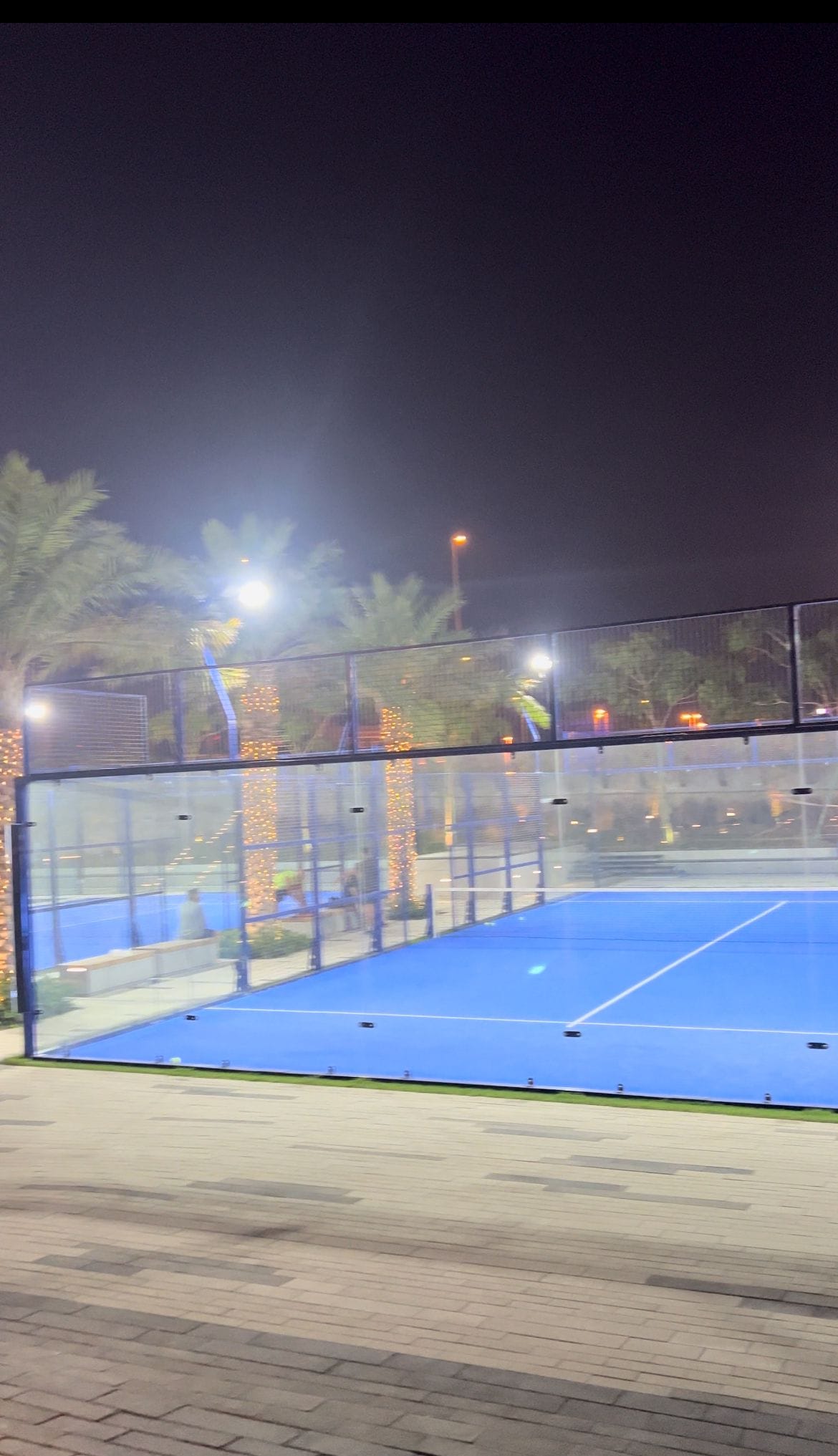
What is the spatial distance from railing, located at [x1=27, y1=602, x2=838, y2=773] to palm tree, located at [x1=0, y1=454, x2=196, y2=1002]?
3.18 metres

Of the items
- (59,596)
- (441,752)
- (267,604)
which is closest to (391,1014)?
(441,752)

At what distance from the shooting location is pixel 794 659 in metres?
10.4

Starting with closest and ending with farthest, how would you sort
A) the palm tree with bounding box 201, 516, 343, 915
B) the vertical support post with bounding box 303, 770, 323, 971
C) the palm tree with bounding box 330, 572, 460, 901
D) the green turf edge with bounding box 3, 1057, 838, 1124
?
the green turf edge with bounding box 3, 1057, 838, 1124 → the palm tree with bounding box 330, 572, 460, 901 → the palm tree with bounding box 201, 516, 343, 915 → the vertical support post with bounding box 303, 770, 323, 971

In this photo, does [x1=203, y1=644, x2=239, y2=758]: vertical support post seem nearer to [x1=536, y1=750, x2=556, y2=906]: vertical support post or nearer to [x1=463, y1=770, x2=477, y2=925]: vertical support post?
[x1=536, y1=750, x2=556, y2=906]: vertical support post

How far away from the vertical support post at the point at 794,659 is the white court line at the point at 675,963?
433 centimetres

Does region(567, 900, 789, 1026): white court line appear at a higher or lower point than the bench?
lower

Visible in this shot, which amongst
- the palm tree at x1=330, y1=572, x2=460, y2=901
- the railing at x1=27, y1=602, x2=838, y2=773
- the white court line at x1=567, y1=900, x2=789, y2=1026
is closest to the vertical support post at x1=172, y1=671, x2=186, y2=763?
the railing at x1=27, y1=602, x2=838, y2=773

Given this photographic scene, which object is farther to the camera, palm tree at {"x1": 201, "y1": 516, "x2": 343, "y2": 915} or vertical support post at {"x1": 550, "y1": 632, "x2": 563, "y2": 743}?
palm tree at {"x1": 201, "y1": 516, "x2": 343, "y2": 915}

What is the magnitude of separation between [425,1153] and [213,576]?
15.2m

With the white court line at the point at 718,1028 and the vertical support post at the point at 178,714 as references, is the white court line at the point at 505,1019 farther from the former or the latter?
the vertical support post at the point at 178,714

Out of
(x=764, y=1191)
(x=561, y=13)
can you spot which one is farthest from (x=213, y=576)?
(x=561, y=13)

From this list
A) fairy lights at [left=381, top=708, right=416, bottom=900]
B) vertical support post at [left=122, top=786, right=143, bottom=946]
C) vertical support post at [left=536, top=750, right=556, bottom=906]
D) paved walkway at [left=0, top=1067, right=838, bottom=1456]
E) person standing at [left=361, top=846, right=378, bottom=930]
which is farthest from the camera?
fairy lights at [left=381, top=708, right=416, bottom=900]

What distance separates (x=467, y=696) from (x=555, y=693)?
0.95m

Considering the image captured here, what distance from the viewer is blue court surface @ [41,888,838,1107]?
11.3 m
